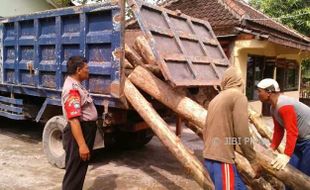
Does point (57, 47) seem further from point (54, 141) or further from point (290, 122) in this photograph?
point (290, 122)

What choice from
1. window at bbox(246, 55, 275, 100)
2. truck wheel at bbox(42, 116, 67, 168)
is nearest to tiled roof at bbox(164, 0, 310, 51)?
window at bbox(246, 55, 275, 100)

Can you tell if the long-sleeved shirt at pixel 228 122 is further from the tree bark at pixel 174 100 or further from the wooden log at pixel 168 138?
the wooden log at pixel 168 138

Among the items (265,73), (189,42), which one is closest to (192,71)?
(189,42)

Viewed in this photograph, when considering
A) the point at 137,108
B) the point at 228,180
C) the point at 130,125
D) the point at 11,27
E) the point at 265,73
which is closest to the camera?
the point at 228,180

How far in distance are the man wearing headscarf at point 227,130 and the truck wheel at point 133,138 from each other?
3.99 metres

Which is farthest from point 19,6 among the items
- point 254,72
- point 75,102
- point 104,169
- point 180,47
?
point 75,102

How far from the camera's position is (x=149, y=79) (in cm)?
519

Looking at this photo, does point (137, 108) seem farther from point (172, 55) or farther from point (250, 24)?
point (250, 24)

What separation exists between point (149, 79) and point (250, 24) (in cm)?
873

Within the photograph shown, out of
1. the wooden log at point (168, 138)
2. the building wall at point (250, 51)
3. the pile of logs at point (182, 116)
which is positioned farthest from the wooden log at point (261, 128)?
the building wall at point (250, 51)

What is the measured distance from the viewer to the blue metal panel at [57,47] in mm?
5371

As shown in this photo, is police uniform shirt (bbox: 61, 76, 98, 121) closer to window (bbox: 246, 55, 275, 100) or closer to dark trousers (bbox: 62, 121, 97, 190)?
dark trousers (bbox: 62, 121, 97, 190)

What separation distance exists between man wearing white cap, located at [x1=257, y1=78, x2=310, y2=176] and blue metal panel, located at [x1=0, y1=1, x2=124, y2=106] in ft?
7.06

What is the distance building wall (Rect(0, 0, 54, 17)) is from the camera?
1452 cm
